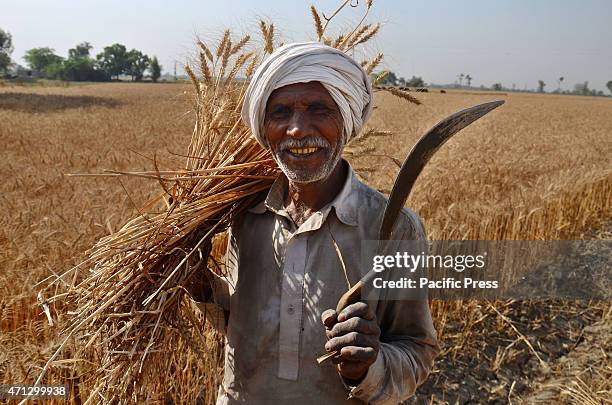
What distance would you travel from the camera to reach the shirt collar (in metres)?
1.33

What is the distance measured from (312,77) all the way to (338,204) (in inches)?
12.9

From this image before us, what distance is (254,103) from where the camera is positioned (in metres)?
1.36

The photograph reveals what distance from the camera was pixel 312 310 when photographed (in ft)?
4.32

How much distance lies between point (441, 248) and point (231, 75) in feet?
8.69

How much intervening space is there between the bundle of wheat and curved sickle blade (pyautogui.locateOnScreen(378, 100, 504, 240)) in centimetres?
53

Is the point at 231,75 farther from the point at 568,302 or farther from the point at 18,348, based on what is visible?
the point at 568,302

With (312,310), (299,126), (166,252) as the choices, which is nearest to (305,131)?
(299,126)

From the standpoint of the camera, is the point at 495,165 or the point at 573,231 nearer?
the point at 573,231

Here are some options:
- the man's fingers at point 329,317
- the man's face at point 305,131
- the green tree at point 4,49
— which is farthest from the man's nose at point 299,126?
the green tree at point 4,49

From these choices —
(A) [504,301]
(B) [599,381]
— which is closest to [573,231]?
(A) [504,301]

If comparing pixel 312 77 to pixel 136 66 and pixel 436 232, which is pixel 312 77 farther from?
pixel 136 66

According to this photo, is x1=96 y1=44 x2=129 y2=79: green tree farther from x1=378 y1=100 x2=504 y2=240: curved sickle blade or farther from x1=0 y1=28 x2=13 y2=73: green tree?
x1=378 y1=100 x2=504 y2=240: curved sickle blade

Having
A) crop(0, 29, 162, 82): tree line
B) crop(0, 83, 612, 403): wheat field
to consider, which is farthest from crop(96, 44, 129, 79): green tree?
crop(0, 83, 612, 403): wheat field

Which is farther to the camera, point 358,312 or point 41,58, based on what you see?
point 41,58
